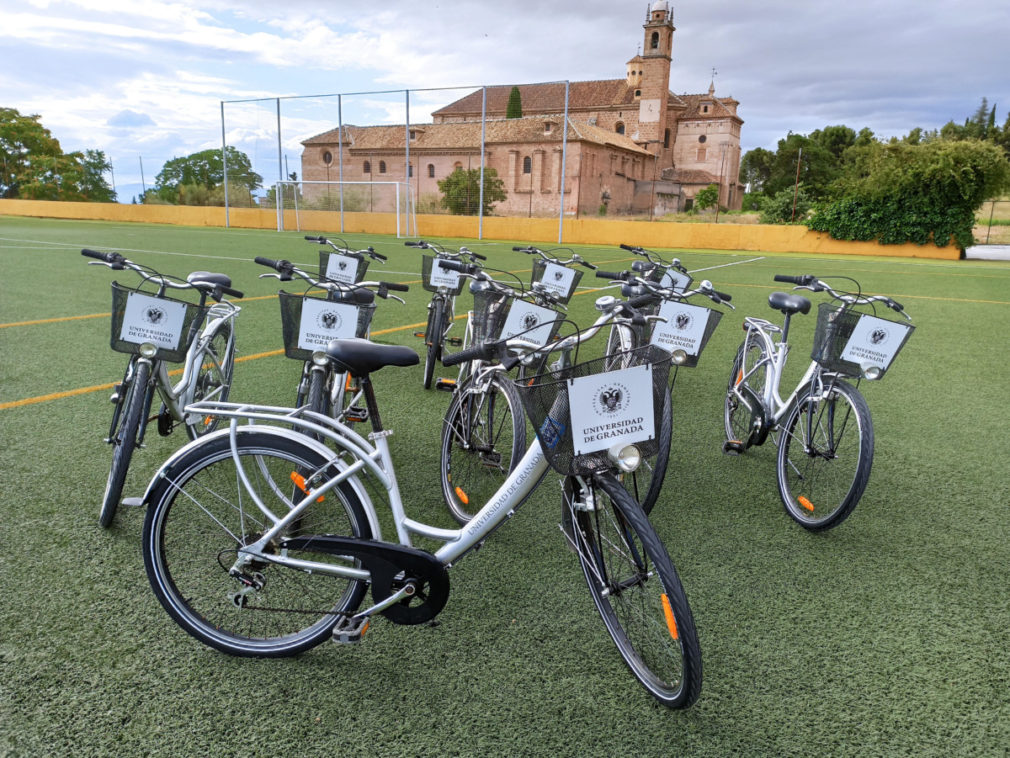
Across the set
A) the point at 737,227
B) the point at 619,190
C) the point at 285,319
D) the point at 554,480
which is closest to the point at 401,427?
the point at 554,480

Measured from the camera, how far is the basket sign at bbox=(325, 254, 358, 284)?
4.12 meters

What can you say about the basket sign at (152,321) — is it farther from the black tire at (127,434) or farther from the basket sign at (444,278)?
the basket sign at (444,278)

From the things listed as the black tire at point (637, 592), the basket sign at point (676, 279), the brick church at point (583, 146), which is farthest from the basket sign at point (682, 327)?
the brick church at point (583, 146)

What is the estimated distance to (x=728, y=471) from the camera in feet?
11.4

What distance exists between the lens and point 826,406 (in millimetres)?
2895

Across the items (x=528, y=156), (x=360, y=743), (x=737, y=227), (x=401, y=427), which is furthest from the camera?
(x=528, y=156)

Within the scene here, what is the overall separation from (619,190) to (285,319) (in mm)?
46076

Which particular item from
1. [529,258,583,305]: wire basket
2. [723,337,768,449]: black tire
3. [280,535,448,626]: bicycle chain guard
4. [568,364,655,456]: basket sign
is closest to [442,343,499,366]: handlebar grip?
[568,364,655,456]: basket sign

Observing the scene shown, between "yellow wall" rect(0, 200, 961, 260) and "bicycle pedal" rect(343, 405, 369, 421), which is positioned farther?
"yellow wall" rect(0, 200, 961, 260)

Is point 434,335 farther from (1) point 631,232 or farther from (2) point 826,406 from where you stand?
(1) point 631,232

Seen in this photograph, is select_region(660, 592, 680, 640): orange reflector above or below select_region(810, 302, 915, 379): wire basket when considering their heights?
below

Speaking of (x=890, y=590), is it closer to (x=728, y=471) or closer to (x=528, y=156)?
(x=728, y=471)

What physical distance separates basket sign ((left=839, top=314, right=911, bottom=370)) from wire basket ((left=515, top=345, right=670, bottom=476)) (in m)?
1.42

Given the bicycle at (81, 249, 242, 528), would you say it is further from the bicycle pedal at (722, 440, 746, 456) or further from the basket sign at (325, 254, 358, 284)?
the bicycle pedal at (722, 440, 746, 456)
